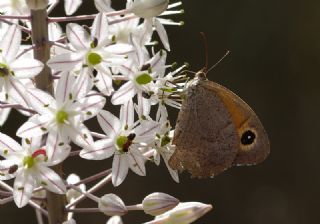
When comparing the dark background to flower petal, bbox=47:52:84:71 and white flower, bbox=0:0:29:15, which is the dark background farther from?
flower petal, bbox=47:52:84:71

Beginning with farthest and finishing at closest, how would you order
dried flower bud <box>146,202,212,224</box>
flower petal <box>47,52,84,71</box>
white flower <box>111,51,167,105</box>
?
dried flower bud <box>146,202,212,224</box> < white flower <box>111,51,167,105</box> < flower petal <box>47,52,84,71</box>

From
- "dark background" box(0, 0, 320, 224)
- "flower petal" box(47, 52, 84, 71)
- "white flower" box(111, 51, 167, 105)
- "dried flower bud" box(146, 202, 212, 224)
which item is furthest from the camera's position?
"dark background" box(0, 0, 320, 224)

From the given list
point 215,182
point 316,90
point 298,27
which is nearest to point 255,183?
point 215,182

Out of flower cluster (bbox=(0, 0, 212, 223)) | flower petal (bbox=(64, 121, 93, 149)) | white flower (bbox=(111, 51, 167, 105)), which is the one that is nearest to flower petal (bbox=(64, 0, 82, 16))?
flower cluster (bbox=(0, 0, 212, 223))

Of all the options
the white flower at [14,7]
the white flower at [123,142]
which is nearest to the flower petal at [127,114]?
the white flower at [123,142]

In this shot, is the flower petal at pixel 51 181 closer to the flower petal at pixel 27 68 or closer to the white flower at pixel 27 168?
the white flower at pixel 27 168

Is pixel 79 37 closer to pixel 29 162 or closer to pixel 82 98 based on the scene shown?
pixel 82 98
